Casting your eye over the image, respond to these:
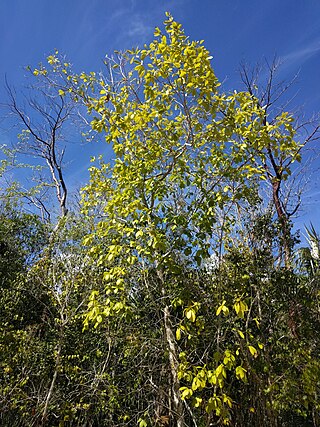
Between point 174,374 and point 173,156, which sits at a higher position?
point 173,156

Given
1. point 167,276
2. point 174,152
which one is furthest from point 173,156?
point 167,276

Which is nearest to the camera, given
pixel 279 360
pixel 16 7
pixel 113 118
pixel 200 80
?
pixel 200 80

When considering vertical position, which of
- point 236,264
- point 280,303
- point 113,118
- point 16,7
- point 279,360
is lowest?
point 279,360

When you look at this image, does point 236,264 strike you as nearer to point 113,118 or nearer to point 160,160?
point 160,160

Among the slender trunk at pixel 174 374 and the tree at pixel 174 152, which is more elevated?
the tree at pixel 174 152

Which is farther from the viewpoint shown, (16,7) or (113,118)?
(16,7)

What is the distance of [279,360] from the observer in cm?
361

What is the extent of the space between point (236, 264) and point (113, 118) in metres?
2.29

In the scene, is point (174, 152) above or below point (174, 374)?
above

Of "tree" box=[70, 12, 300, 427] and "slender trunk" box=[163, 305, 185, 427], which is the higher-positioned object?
"tree" box=[70, 12, 300, 427]

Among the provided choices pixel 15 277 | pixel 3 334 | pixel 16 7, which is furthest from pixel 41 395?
pixel 16 7

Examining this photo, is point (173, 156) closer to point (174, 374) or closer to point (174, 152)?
point (174, 152)

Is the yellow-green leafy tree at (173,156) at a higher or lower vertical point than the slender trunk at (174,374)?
higher

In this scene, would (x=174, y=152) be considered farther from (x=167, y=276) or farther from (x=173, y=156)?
(x=167, y=276)
